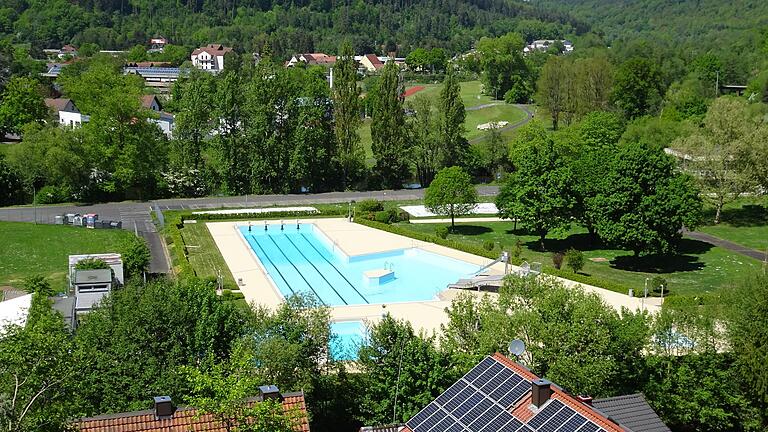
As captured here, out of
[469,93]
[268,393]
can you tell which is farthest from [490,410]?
[469,93]

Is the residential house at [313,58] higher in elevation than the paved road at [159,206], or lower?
higher

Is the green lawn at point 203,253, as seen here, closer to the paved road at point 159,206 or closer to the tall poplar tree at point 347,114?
the paved road at point 159,206

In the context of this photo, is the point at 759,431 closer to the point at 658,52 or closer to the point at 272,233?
the point at 272,233

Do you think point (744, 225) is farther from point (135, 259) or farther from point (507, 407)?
point (507, 407)

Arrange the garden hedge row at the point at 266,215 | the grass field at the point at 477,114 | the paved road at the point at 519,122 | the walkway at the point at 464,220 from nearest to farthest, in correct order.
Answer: the garden hedge row at the point at 266,215
the walkway at the point at 464,220
the paved road at the point at 519,122
the grass field at the point at 477,114

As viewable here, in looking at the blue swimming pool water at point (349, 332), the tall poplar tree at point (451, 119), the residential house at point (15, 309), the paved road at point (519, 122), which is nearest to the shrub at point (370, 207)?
the tall poplar tree at point (451, 119)

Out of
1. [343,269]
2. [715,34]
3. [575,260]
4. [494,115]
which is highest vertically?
[715,34]

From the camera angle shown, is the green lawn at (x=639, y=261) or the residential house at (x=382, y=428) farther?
the green lawn at (x=639, y=261)

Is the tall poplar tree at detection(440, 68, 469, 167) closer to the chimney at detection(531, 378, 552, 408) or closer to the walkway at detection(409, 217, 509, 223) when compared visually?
the walkway at detection(409, 217, 509, 223)
